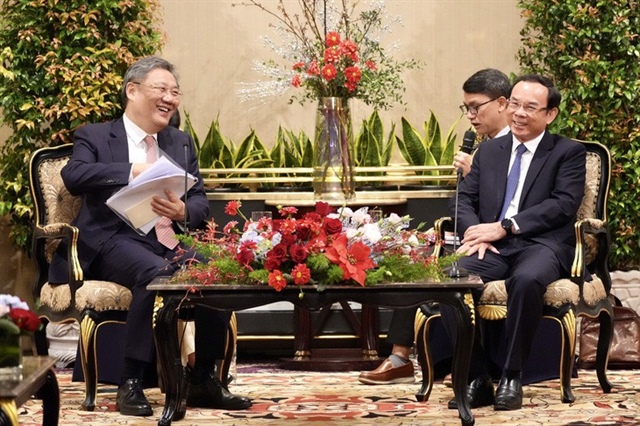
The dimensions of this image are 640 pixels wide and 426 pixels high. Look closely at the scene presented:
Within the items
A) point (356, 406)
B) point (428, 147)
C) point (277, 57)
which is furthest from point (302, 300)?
point (277, 57)

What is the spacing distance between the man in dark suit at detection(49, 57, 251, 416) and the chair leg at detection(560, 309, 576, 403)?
1300 mm

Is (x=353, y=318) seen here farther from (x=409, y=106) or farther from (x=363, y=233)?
(x=363, y=233)

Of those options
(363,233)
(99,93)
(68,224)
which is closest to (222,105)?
(99,93)

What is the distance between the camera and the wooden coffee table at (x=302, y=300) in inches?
172

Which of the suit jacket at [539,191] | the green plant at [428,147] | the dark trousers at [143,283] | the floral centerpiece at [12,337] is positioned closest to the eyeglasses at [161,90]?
the dark trousers at [143,283]

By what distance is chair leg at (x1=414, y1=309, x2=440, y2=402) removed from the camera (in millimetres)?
5223

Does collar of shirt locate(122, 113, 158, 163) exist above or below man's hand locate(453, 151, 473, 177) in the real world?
above

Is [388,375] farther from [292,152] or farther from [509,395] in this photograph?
[292,152]

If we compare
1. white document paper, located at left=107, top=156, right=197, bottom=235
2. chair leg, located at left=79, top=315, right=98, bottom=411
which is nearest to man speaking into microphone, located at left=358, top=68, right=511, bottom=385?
white document paper, located at left=107, top=156, right=197, bottom=235

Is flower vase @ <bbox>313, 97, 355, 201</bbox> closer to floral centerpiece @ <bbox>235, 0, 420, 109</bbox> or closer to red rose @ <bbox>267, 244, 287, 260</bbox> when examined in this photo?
floral centerpiece @ <bbox>235, 0, 420, 109</bbox>

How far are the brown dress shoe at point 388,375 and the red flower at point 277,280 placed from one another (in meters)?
1.61

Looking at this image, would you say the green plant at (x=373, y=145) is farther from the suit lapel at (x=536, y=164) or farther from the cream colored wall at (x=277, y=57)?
the suit lapel at (x=536, y=164)

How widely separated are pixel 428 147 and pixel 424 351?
6.50 feet

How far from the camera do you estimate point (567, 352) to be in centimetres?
510
